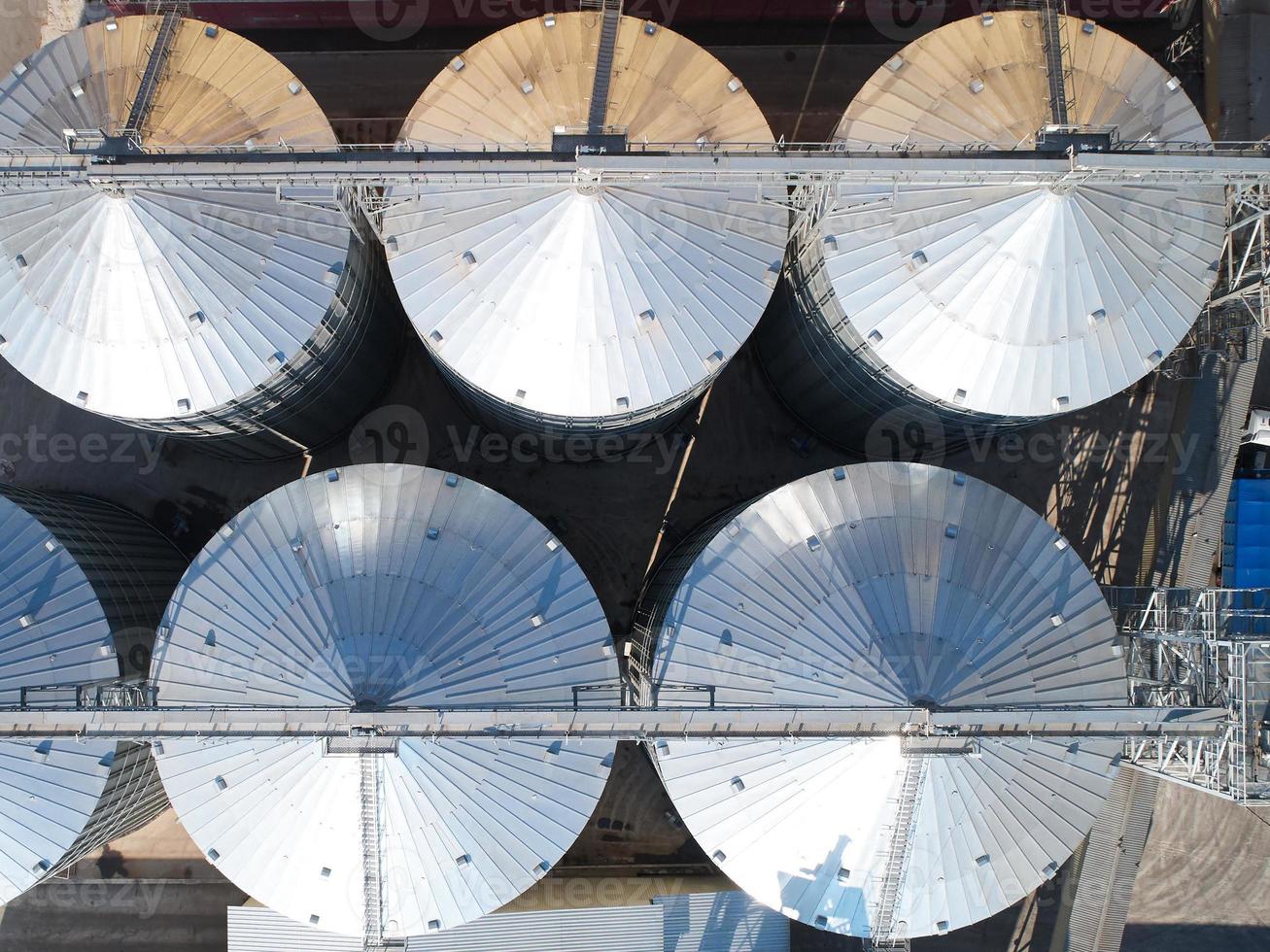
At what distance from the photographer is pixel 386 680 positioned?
2912 centimetres

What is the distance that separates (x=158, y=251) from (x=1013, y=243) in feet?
115

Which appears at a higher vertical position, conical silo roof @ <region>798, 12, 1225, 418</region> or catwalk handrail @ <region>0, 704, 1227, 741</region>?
conical silo roof @ <region>798, 12, 1225, 418</region>

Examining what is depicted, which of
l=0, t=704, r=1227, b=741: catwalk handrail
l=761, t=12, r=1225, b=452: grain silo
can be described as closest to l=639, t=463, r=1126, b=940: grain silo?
l=0, t=704, r=1227, b=741: catwalk handrail

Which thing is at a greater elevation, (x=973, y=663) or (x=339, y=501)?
(x=339, y=501)

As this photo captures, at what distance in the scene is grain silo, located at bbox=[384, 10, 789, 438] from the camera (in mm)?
30328

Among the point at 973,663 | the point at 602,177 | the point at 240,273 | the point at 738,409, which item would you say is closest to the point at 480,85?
the point at 602,177

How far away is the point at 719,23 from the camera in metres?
43.5

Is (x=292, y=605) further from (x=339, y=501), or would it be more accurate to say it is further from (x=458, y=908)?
(x=458, y=908)

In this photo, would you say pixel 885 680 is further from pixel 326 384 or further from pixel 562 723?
pixel 326 384

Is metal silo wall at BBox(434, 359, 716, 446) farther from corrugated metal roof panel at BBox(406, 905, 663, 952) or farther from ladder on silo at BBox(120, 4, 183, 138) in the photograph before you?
corrugated metal roof panel at BBox(406, 905, 663, 952)

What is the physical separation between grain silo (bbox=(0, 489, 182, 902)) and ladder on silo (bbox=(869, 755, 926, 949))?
104 ft

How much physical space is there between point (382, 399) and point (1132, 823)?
46834 mm

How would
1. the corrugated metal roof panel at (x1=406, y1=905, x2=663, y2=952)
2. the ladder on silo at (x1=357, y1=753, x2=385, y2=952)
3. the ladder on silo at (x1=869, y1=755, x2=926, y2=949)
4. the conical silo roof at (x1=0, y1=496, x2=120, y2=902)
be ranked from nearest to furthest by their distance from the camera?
the ladder on silo at (x1=357, y1=753, x2=385, y2=952) < the ladder on silo at (x1=869, y1=755, x2=926, y2=949) < the conical silo roof at (x1=0, y1=496, x2=120, y2=902) < the corrugated metal roof panel at (x1=406, y1=905, x2=663, y2=952)

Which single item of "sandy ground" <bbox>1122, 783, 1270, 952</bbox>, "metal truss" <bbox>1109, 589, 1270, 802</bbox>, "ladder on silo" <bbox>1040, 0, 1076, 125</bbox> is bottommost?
"sandy ground" <bbox>1122, 783, 1270, 952</bbox>
